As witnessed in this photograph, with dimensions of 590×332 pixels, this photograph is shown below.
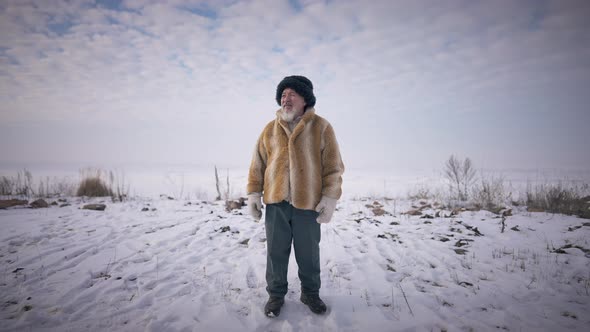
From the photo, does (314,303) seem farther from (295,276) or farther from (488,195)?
(488,195)

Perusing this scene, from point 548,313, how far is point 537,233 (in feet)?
9.23

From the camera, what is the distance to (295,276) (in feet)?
9.63

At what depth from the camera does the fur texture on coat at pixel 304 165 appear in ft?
7.14

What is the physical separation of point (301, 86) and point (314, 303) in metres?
2.10

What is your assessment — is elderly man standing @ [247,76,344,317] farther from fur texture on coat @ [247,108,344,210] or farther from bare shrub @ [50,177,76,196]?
bare shrub @ [50,177,76,196]

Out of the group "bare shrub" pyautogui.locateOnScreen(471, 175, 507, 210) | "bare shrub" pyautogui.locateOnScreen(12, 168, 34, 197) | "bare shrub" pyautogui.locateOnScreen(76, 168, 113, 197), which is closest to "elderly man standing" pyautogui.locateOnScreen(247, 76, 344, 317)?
"bare shrub" pyautogui.locateOnScreen(471, 175, 507, 210)

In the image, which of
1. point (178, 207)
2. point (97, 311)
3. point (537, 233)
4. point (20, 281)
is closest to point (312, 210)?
point (97, 311)

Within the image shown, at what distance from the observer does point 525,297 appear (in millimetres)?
2383

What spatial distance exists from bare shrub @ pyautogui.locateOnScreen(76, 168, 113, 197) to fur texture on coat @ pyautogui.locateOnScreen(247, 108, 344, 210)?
8.59 m

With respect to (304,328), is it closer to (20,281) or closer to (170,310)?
(170,310)

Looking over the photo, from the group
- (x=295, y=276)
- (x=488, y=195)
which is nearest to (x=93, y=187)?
(x=295, y=276)

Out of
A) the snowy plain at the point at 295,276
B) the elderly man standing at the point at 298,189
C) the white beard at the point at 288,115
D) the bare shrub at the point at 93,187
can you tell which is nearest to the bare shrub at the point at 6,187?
the bare shrub at the point at 93,187

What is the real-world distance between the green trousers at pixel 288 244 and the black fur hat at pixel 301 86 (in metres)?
1.07

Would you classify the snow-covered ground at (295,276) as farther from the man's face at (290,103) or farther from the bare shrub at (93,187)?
the bare shrub at (93,187)
